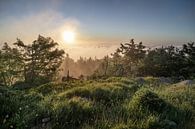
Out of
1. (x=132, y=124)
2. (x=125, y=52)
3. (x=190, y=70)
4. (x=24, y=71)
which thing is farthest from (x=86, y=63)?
(x=132, y=124)

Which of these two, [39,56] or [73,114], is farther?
[39,56]

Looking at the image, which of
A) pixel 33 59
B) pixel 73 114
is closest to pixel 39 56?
pixel 33 59

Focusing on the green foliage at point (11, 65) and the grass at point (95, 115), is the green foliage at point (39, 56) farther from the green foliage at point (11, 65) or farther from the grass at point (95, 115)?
the grass at point (95, 115)

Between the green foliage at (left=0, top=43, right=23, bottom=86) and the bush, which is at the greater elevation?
the bush

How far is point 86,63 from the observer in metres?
136

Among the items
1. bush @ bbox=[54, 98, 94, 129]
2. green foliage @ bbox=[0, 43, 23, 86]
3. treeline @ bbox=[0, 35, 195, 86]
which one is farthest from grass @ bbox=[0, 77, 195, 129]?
green foliage @ bbox=[0, 43, 23, 86]

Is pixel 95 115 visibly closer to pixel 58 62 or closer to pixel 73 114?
pixel 73 114

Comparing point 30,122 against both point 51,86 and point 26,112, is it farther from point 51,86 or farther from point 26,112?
point 51,86

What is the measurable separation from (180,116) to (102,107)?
86.0 inches

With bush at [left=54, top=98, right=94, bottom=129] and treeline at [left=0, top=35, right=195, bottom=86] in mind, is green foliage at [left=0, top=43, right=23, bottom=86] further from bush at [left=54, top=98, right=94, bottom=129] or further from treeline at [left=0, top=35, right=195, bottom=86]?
bush at [left=54, top=98, right=94, bottom=129]

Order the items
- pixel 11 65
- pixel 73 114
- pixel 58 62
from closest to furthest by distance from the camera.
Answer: pixel 73 114 < pixel 11 65 < pixel 58 62

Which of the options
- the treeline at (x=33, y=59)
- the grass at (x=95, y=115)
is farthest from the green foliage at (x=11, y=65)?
the grass at (x=95, y=115)

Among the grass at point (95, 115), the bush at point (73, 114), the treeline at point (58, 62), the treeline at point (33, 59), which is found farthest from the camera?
the treeline at point (33, 59)

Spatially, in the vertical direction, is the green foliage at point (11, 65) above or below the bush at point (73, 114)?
below
